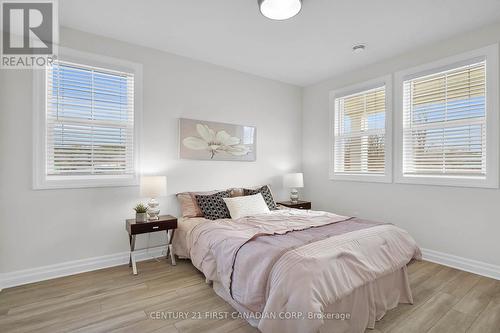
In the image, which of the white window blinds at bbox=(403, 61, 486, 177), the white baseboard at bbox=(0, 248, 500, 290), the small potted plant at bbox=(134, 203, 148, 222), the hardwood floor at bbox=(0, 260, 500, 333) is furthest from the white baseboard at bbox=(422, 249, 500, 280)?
the small potted plant at bbox=(134, 203, 148, 222)

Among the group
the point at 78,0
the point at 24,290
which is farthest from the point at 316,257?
the point at 78,0

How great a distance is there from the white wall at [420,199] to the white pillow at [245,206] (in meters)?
1.56

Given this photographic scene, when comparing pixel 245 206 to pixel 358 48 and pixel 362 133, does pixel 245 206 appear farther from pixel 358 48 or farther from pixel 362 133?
pixel 358 48

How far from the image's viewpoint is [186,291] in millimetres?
2512

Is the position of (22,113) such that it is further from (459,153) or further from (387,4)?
(459,153)

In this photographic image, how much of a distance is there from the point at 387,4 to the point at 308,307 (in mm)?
2737

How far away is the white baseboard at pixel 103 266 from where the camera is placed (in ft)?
8.63

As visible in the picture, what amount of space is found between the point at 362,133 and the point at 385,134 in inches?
15.2

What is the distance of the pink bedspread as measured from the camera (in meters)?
1.61

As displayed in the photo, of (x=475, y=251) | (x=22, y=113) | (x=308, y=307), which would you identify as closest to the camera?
(x=308, y=307)

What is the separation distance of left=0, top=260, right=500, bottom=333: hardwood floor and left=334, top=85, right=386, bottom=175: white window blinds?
Answer: 166 centimetres

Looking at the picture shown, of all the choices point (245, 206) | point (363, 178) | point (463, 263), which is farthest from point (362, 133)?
point (245, 206)

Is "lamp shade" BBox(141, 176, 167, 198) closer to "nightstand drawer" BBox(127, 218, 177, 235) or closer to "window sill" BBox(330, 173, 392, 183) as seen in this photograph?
"nightstand drawer" BBox(127, 218, 177, 235)

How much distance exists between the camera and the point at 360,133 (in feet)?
13.4
